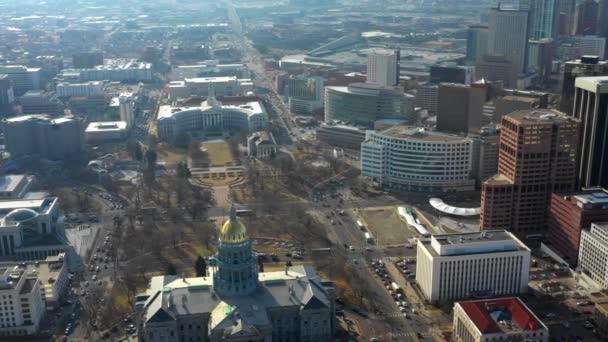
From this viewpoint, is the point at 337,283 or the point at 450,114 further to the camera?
the point at 450,114

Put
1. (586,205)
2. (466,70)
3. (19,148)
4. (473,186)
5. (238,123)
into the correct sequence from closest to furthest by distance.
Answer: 1. (586,205)
2. (473,186)
3. (19,148)
4. (238,123)
5. (466,70)

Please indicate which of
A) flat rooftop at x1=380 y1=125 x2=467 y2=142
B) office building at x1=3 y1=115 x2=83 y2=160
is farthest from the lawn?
flat rooftop at x1=380 y1=125 x2=467 y2=142

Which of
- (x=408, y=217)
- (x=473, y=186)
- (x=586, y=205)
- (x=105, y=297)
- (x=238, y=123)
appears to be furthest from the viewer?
(x=238, y=123)

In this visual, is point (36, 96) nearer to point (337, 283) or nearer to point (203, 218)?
point (203, 218)

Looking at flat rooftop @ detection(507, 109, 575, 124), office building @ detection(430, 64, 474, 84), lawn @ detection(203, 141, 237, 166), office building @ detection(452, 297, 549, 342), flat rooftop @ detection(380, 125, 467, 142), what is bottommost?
lawn @ detection(203, 141, 237, 166)

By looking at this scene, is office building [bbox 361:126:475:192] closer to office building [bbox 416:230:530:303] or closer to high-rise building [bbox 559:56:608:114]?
high-rise building [bbox 559:56:608:114]

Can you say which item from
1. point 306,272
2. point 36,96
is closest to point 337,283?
point 306,272

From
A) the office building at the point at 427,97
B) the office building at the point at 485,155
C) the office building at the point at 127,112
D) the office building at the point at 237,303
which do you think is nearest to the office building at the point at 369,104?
the office building at the point at 427,97
